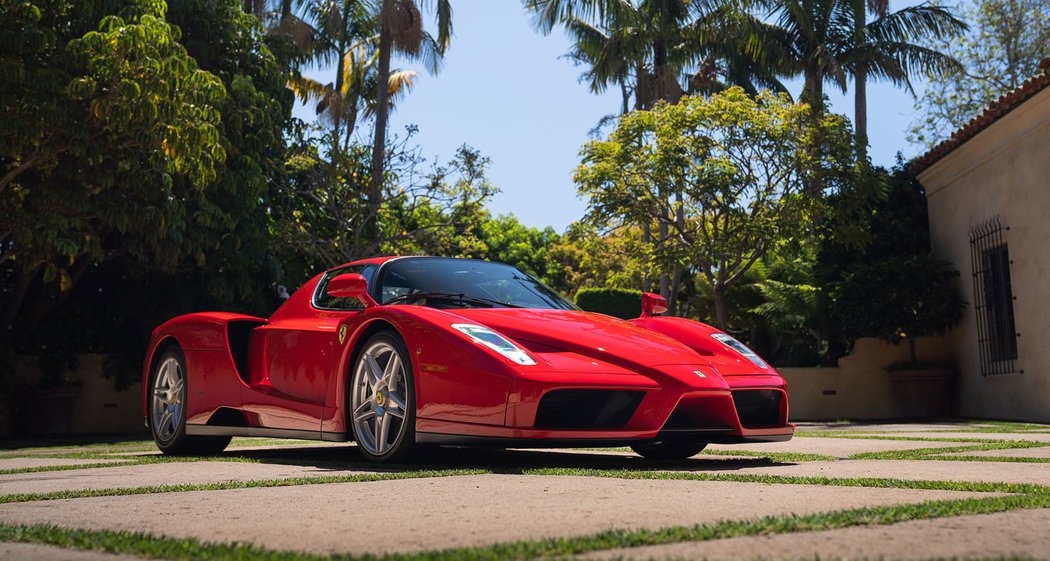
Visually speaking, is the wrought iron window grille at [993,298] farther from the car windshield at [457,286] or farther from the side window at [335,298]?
the side window at [335,298]

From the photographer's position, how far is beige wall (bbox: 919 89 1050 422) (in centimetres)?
1371

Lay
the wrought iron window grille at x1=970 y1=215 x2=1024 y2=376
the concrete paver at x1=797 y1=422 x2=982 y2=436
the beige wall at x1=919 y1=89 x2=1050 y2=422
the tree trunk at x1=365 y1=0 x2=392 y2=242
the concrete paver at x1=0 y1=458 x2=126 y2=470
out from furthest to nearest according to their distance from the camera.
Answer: the tree trunk at x1=365 y1=0 x2=392 y2=242 < the wrought iron window grille at x1=970 y1=215 x2=1024 y2=376 < the beige wall at x1=919 y1=89 x2=1050 y2=422 < the concrete paver at x1=797 y1=422 x2=982 y2=436 < the concrete paver at x1=0 y1=458 x2=126 y2=470

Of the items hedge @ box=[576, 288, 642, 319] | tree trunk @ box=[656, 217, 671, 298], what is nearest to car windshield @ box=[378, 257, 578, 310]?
tree trunk @ box=[656, 217, 671, 298]

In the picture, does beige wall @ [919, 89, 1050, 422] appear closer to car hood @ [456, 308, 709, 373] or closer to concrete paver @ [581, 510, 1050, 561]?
car hood @ [456, 308, 709, 373]

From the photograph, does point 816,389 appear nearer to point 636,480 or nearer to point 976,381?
point 976,381

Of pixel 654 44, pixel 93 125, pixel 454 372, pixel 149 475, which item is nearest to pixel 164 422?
pixel 149 475

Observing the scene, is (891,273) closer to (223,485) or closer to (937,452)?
(937,452)

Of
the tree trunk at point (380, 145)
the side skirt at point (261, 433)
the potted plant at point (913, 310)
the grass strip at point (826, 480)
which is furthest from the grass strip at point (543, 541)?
the tree trunk at point (380, 145)

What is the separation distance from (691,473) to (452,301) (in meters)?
2.01

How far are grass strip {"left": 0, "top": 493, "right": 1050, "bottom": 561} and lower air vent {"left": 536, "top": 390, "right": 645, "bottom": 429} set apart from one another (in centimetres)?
202

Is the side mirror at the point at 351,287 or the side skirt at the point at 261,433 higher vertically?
the side mirror at the point at 351,287

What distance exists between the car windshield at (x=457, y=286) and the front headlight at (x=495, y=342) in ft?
2.90

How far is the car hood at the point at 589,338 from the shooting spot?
5.26 m

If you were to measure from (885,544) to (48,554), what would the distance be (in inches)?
79.2
